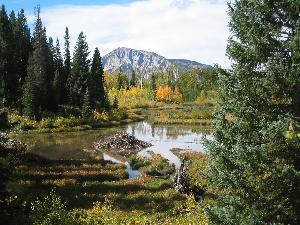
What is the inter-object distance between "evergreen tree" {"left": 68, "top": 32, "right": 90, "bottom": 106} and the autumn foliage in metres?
70.0

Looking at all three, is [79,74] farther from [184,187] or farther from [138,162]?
[184,187]

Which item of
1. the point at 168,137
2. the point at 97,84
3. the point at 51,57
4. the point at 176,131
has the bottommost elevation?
the point at 168,137

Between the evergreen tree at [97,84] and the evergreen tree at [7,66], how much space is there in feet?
55.8

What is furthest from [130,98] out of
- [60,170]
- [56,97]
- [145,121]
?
[60,170]

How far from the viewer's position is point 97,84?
94.2 metres

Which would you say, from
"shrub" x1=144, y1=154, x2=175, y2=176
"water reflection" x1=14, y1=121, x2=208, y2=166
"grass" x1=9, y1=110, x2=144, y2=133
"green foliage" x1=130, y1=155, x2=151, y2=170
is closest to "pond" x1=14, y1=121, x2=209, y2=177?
"water reflection" x1=14, y1=121, x2=208, y2=166

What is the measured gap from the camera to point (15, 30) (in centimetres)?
9431

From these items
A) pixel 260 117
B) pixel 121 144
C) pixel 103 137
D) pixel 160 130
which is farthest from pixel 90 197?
pixel 160 130

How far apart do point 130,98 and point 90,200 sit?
397 feet

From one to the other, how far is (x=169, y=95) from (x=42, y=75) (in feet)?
267

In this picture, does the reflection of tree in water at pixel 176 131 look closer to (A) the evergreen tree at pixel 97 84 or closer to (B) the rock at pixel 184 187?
(A) the evergreen tree at pixel 97 84

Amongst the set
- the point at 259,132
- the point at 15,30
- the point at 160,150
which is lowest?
the point at 160,150

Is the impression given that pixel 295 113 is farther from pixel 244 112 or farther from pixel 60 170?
pixel 60 170

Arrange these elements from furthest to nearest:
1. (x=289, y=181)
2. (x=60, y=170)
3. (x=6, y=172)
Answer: (x=60, y=170) → (x=6, y=172) → (x=289, y=181)
